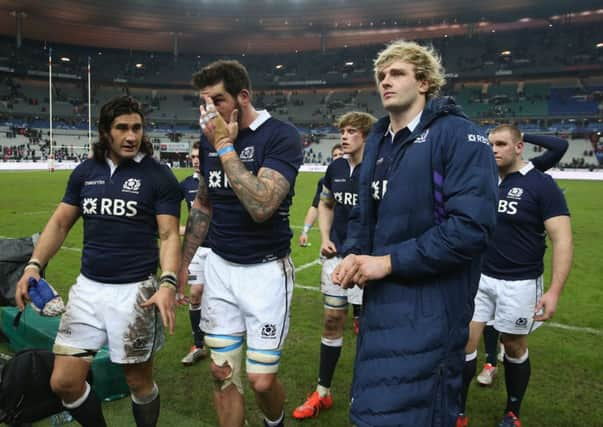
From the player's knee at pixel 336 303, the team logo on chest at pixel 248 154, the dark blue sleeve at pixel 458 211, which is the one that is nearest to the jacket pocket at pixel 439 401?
the dark blue sleeve at pixel 458 211

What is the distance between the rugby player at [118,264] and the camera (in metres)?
2.92

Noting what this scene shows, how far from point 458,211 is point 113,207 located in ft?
7.16

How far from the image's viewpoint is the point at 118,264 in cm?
299

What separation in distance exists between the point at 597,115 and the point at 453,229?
56038mm

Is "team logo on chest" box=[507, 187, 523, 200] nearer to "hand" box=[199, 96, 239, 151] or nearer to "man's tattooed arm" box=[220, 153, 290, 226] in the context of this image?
"man's tattooed arm" box=[220, 153, 290, 226]

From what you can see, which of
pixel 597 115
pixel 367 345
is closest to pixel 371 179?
pixel 367 345

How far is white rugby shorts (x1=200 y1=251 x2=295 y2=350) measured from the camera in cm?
291

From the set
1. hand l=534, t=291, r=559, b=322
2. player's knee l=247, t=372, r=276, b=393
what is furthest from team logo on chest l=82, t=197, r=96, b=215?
hand l=534, t=291, r=559, b=322

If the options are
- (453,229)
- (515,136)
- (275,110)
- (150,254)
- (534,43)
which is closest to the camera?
(453,229)

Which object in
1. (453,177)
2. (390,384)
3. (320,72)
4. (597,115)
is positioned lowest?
(390,384)

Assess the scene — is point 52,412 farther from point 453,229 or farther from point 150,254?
point 453,229

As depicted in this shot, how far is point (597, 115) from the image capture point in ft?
157

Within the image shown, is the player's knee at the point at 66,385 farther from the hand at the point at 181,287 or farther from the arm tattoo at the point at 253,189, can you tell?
the arm tattoo at the point at 253,189

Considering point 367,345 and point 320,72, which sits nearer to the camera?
point 367,345
